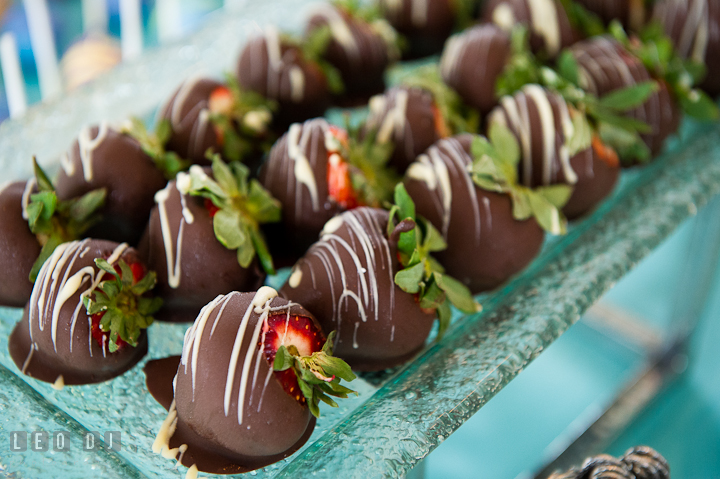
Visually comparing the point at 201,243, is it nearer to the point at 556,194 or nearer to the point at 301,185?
the point at 301,185

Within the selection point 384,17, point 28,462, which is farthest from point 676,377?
point 28,462

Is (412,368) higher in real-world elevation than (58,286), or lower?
lower

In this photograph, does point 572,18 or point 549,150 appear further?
point 572,18

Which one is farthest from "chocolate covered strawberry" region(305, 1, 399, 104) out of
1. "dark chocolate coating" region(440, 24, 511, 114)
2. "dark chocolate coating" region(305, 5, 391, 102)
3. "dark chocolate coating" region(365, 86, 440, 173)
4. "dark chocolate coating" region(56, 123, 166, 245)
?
"dark chocolate coating" region(56, 123, 166, 245)

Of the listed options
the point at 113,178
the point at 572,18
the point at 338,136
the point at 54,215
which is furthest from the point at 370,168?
the point at 572,18

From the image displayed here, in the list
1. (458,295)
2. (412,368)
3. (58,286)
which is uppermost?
(58,286)
